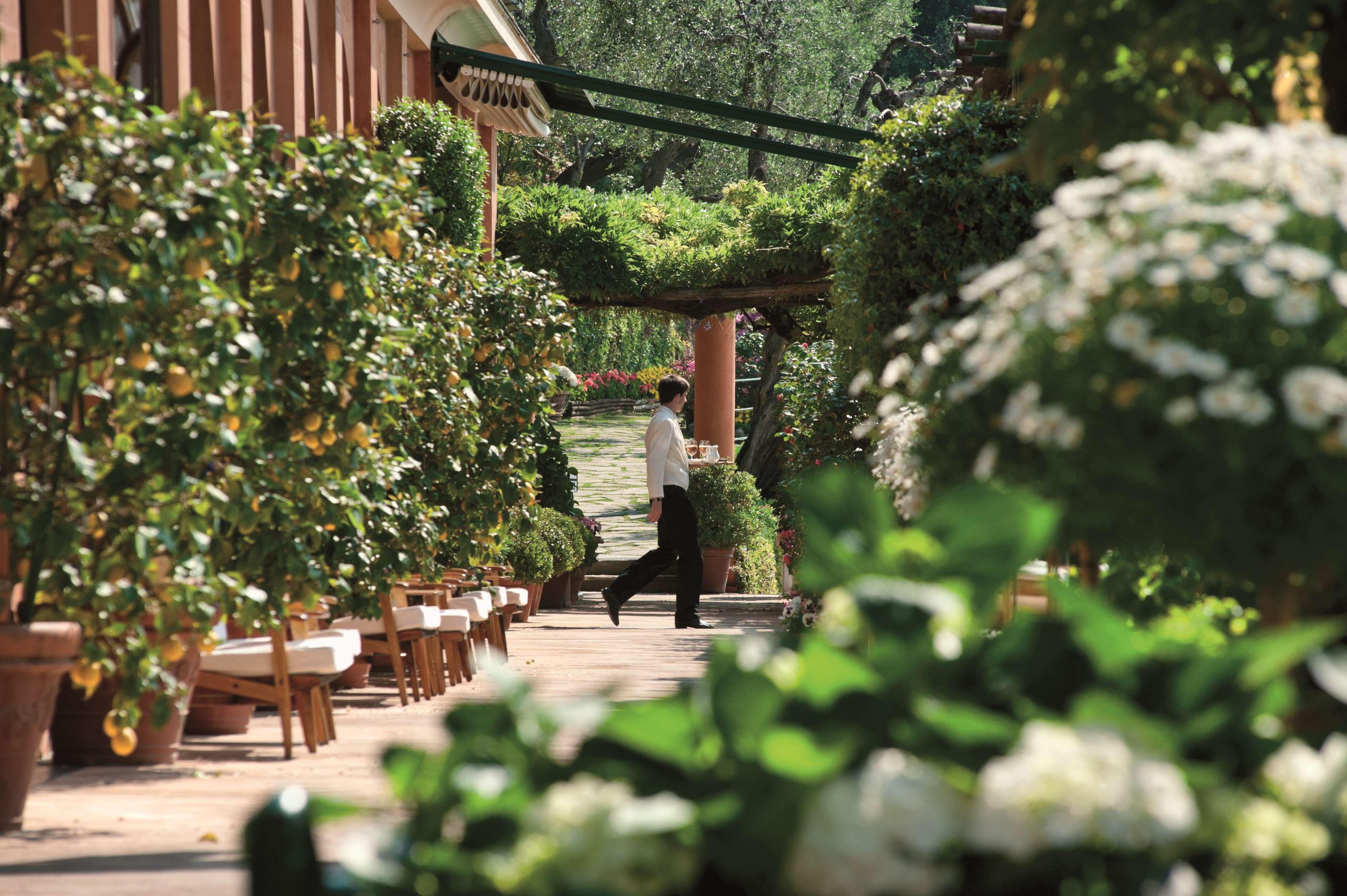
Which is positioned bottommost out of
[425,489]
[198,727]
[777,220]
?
[198,727]

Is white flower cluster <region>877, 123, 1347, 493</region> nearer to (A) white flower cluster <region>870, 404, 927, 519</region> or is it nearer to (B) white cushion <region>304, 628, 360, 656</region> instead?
(A) white flower cluster <region>870, 404, 927, 519</region>

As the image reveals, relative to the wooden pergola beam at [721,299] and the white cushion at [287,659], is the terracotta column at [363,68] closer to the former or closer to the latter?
the wooden pergola beam at [721,299]

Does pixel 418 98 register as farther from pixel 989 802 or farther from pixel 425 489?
pixel 989 802

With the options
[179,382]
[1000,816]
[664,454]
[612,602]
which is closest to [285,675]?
[179,382]

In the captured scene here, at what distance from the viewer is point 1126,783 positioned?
1.00 meters

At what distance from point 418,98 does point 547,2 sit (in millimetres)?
12884

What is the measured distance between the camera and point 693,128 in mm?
10984

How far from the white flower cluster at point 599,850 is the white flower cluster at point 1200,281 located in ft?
2.11

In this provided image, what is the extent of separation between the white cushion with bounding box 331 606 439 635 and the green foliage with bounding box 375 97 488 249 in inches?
123

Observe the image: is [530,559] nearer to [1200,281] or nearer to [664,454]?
[664,454]

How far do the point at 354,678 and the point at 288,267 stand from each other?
352 centimetres

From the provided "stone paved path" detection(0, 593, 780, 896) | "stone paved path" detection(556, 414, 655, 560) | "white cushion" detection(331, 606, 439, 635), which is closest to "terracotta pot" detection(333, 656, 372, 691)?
"stone paved path" detection(0, 593, 780, 896)

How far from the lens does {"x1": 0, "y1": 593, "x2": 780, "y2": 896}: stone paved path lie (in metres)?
3.24

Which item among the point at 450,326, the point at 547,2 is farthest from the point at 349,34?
the point at 547,2
